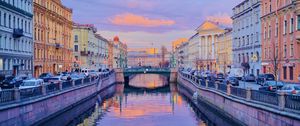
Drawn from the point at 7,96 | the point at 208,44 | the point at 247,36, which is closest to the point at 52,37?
the point at 247,36

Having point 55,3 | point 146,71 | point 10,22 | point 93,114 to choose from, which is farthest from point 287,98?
point 146,71

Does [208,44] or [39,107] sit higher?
[208,44]

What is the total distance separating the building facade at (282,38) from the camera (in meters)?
54.8

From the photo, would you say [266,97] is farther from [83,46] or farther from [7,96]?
[83,46]

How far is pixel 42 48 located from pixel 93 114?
125ft

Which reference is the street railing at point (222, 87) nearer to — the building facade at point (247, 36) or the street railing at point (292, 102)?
the street railing at point (292, 102)

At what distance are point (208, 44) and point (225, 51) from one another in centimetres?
3161

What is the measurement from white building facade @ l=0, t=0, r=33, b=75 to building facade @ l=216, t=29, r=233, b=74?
52.6m

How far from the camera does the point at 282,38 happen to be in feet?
197

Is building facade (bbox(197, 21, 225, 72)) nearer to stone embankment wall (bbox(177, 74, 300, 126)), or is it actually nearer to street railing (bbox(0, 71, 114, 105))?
street railing (bbox(0, 71, 114, 105))

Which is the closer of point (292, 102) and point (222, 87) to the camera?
point (292, 102)

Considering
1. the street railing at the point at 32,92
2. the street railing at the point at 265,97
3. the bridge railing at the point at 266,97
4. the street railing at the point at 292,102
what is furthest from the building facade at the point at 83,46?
the street railing at the point at 292,102

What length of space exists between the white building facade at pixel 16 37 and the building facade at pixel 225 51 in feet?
173

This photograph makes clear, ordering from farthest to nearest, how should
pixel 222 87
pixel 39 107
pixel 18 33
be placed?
pixel 18 33, pixel 222 87, pixel 39 107
